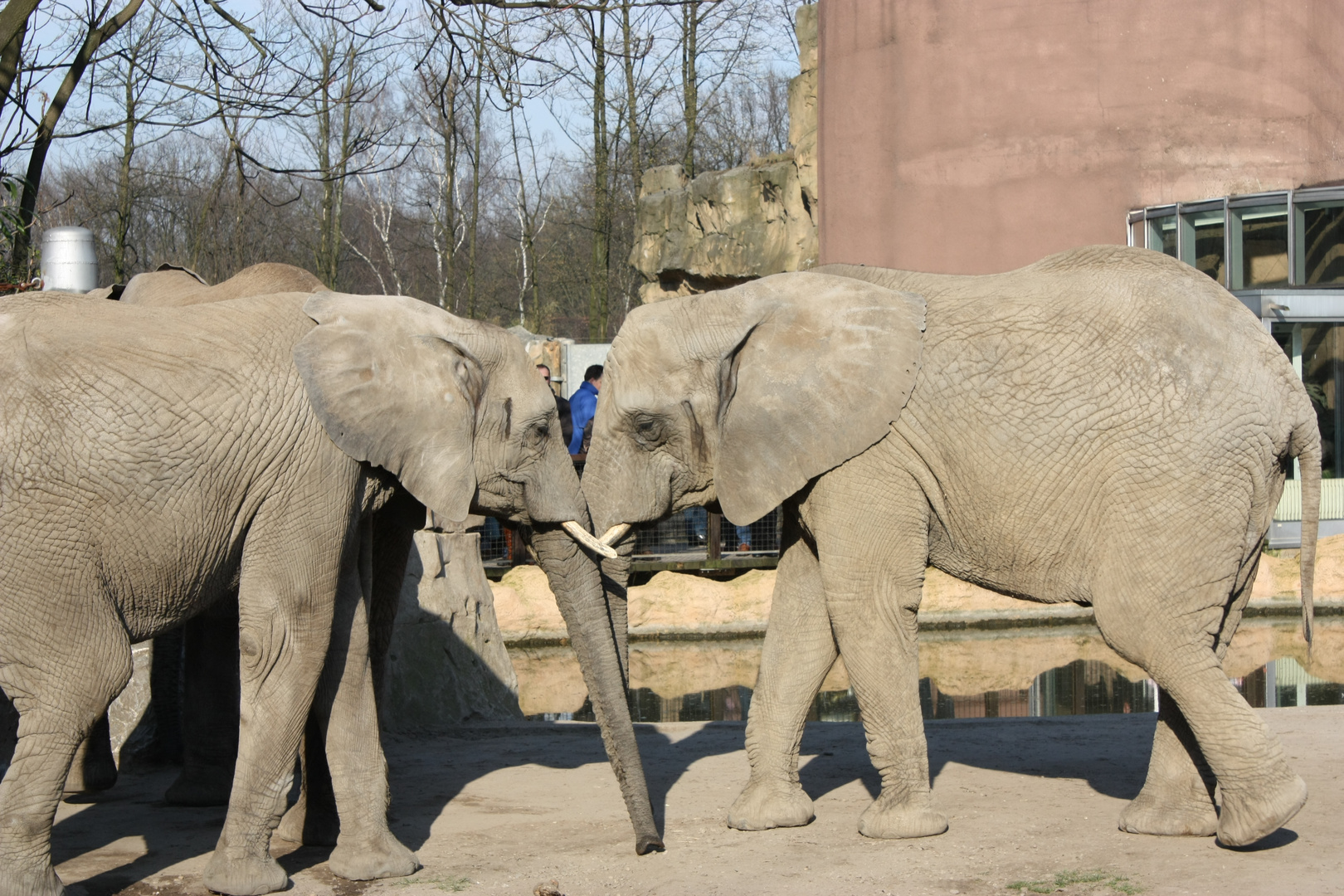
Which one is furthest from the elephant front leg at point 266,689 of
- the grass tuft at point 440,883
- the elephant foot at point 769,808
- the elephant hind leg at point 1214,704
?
the elephant hind leg at point 1214,704

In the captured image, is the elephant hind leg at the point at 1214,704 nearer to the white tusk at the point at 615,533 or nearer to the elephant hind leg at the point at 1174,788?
the elephant hind leg at the point at 1174,788

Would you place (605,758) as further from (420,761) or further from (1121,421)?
(1121,421)

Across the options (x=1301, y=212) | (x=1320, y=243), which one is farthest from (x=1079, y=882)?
(x=1301, y=212)

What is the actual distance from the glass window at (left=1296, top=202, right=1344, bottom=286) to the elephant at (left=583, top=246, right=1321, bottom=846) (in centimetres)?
1442

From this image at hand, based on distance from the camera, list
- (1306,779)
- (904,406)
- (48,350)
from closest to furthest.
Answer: (48,350) < (904,406) < (1306,779)

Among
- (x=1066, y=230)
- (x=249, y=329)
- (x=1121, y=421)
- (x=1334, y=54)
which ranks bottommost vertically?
(x=1121, y=421)

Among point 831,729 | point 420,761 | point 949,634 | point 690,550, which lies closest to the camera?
point 420,761

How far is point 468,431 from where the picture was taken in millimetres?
5508

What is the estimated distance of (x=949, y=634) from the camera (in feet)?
46.6

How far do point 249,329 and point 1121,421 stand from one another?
3.21 metres

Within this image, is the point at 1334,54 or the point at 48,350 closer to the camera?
the point at 48,350

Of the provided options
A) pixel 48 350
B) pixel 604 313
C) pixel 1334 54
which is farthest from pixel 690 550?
pixel 604 313

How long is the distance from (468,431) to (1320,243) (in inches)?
652

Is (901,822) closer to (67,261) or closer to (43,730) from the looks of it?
(43,730)
